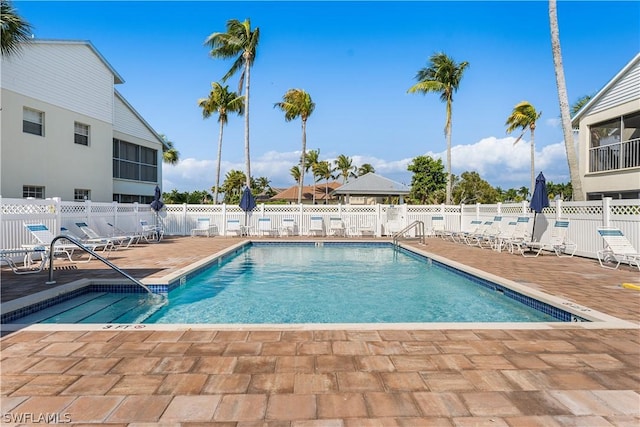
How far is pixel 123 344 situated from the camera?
11.1 ft

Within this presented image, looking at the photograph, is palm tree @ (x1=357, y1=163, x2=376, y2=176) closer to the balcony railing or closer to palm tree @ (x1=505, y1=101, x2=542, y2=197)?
palm tree @ (x1=505, y1=101, x2=542, y2=197)

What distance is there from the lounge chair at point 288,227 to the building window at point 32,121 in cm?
979

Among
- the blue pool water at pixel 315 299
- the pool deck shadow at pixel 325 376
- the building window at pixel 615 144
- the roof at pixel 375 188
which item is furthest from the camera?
the roof at pixel 375 188

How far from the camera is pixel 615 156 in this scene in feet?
46.8

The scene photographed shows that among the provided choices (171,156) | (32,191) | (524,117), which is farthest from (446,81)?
(171,156)

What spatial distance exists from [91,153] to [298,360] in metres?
16.3

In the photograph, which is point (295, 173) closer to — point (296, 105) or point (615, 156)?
point (296, 105)

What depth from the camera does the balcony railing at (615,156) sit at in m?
13.2

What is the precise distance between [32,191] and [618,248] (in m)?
17.7

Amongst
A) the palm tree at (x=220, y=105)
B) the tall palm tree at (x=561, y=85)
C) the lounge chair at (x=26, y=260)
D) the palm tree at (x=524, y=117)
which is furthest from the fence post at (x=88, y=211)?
the palm tree at (x=524, y=117)

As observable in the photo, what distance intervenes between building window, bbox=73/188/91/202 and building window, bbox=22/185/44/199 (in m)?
1.42

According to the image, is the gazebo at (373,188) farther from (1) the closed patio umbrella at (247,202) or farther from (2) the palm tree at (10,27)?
(2) the palm tree at (10,27)

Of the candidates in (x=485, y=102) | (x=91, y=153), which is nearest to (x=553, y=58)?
(x=485, y=102)

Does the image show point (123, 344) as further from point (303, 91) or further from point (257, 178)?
point (257, 178)
